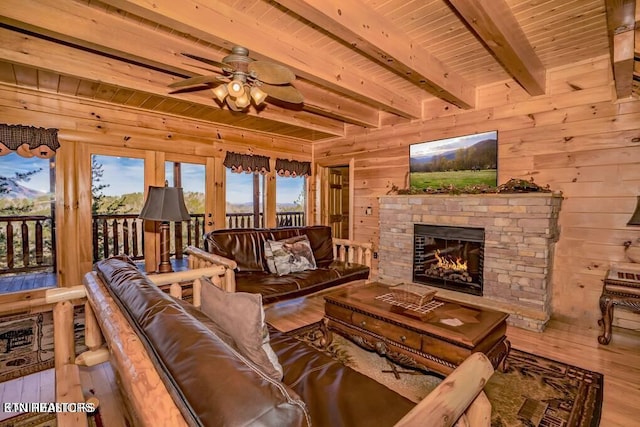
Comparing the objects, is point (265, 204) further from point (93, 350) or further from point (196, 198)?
point (93, 350)

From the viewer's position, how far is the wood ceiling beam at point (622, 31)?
1717 millimetres

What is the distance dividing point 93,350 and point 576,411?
127 inches

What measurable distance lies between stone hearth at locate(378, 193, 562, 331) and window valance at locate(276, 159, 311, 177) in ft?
8.71

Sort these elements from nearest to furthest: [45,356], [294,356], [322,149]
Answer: [294,356] < [45,356] < [322,149]

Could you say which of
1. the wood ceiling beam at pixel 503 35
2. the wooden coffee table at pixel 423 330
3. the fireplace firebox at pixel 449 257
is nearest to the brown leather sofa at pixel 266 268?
the wooden coffee table at pixel 423 330

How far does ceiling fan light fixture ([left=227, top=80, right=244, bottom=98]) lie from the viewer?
7.87 ft

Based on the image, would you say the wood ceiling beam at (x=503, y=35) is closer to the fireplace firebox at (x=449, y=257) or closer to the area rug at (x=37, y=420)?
the fireplace firebox at (x=449, y=257)

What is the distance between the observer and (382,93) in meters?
3.72

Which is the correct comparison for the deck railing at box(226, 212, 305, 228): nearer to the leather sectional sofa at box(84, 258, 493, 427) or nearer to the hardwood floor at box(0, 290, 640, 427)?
the hardwood floor at box(0, 290, 640, 427)

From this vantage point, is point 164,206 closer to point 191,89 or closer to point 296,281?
point 191,89

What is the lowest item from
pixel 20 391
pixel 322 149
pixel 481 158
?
pixel 20 391

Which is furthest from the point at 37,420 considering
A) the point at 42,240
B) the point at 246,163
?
the point at 246,163

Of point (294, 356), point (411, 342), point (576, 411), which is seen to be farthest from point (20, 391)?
point (576, 411)

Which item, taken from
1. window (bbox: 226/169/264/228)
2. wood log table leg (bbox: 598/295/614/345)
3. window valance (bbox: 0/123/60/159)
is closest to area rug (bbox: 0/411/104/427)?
window valance (bbox: 0/123/60/159)
